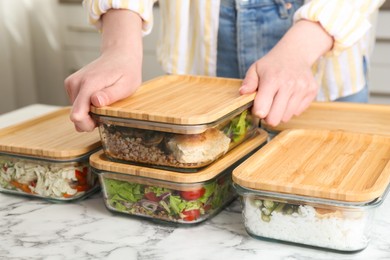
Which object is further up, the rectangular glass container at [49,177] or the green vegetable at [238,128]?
the green vegetable at [238,128]

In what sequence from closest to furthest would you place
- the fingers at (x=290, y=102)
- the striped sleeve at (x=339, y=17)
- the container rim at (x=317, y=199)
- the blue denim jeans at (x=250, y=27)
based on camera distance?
the container rim at (x=317, y=199)
the fingers at (x=290, y=102)
the striped sleeve at (x=339, y=17)
the blue denim jeans at (x=250, y=27)

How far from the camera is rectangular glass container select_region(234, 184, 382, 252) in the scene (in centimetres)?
70

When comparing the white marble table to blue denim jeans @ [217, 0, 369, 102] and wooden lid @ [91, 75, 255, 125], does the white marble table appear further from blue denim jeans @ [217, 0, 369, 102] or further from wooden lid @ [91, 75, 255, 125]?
blue denim jeans @ [217, 0, 369, 102]

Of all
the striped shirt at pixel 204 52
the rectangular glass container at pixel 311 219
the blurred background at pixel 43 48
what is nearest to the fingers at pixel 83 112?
the rectangular glass container at pixel 311 219

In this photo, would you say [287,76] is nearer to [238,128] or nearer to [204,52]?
[238,128]

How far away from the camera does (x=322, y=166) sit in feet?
2.63

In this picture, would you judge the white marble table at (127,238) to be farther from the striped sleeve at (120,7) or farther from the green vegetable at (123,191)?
the striped sleeve at (120,7)

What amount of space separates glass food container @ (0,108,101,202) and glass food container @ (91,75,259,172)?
7 cm

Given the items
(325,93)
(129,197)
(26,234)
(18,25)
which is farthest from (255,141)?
(18,25)

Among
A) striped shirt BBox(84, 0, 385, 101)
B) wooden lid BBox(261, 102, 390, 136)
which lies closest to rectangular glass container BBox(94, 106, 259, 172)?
wooden lid BBox(261, 102, 390, 136)

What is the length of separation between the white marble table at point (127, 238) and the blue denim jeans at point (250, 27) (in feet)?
1.45

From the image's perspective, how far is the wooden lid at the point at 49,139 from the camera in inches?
34.3

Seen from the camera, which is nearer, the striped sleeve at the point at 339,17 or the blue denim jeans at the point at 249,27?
the striped sleeve at the point at 339,17

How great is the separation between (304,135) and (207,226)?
8.7 inches
